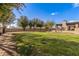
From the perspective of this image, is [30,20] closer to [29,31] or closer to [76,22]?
[29,31]

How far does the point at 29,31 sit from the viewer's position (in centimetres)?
208

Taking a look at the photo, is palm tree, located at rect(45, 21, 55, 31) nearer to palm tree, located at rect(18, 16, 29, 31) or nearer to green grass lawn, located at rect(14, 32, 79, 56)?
green grass lawn, located at rect(14, 32, 79, 56)

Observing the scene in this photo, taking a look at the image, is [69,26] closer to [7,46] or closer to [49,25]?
[49,25]

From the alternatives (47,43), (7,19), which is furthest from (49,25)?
(7,19)

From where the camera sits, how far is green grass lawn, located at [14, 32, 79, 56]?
6.54 feet

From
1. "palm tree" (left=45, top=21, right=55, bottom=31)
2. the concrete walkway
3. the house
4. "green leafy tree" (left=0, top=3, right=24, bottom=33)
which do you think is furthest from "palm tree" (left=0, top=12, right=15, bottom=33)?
the house

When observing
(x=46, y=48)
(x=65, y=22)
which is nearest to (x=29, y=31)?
(x=46, y=48)

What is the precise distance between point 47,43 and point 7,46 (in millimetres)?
432

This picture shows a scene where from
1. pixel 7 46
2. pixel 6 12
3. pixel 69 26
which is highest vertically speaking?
pixel 6 12

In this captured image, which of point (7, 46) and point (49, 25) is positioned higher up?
point (49, 25)

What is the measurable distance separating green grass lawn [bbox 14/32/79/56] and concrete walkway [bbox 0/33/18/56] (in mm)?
54

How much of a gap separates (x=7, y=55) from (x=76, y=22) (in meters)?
0.82

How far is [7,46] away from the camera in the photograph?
2.03 metres

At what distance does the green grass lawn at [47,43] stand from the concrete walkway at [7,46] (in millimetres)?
54
